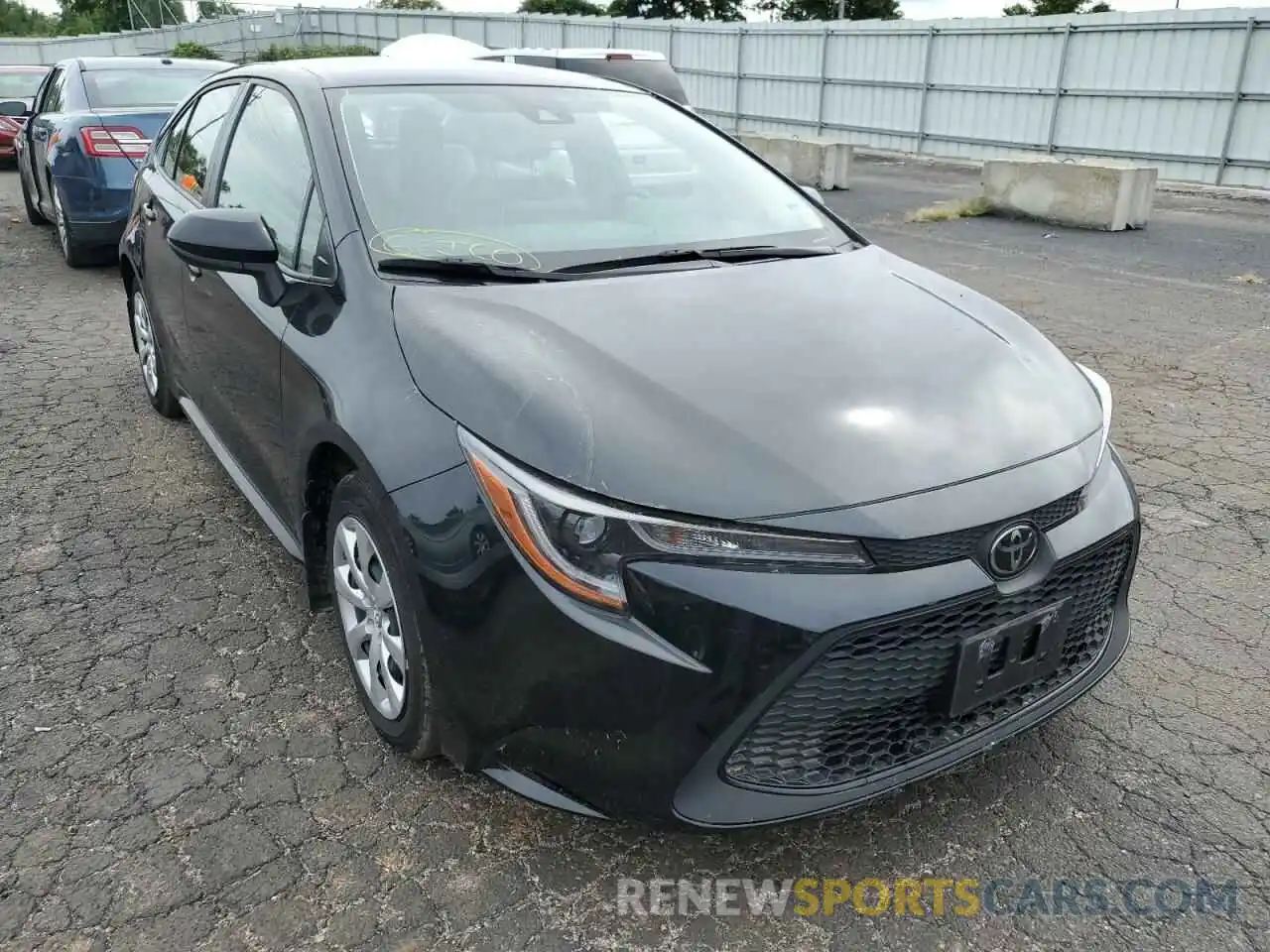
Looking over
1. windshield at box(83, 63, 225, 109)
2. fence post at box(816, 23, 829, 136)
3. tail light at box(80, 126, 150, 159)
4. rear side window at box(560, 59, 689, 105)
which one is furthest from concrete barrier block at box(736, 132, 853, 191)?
tail light at box(80, 126, 150, 159)

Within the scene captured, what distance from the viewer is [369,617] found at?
2.49m

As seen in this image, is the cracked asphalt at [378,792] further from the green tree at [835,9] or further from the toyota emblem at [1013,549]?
the green tree at [835,9]

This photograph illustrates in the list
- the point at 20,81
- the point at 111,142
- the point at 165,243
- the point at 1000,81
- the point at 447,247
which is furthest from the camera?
the point at 1000,81

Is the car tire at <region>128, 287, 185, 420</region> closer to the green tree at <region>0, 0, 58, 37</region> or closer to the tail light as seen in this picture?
the tail light

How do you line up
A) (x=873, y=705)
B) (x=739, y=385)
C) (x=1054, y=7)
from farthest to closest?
(x=1054, y=7) → (x=739, y=385) → (x=873, y=705)

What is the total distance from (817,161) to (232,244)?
12.4 meters

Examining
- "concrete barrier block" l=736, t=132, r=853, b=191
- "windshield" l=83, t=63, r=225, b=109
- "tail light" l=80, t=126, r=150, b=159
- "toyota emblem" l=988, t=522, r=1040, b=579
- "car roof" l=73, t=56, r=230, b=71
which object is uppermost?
"car roof" l=73, t=56, r=230, b=71

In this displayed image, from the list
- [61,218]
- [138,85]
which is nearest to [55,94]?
[138,85]

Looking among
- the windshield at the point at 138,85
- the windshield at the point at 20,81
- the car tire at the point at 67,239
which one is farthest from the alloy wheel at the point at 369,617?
the windshield at the point at 20,81

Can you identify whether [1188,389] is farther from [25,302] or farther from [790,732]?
[25,302]

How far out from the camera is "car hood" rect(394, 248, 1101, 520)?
195 cm

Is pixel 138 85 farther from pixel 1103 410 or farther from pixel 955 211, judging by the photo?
pixel 955 211

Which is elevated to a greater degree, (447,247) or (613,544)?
(447,247)

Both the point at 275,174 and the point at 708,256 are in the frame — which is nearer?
the point at 708,256
